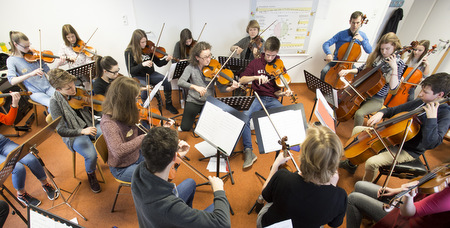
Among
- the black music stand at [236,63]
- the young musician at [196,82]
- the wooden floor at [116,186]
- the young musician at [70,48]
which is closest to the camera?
the wooden floor at [116,186]

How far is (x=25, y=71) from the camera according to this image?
303 cm

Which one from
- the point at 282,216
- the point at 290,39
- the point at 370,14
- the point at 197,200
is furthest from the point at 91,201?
the point at 370,14

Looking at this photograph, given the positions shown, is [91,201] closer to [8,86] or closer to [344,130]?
[8,86]

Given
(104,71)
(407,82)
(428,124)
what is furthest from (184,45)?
(407,82)

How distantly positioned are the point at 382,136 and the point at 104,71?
3276mm

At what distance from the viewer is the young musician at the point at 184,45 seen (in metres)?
3.73

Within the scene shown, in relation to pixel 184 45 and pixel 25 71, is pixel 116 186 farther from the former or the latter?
pixel 184 45

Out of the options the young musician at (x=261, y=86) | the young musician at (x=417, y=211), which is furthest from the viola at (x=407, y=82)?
the young musician at (x=417, y=211)

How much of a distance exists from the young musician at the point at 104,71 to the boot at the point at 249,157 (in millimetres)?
2006

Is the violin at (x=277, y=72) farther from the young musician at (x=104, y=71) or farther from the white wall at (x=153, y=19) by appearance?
the young musician at (x=104, y=71)

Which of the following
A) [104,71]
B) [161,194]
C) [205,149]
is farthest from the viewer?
[205,149]

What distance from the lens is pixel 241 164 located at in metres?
2.93

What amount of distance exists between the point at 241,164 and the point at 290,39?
286 cm

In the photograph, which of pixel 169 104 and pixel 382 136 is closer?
pixel 382 136
